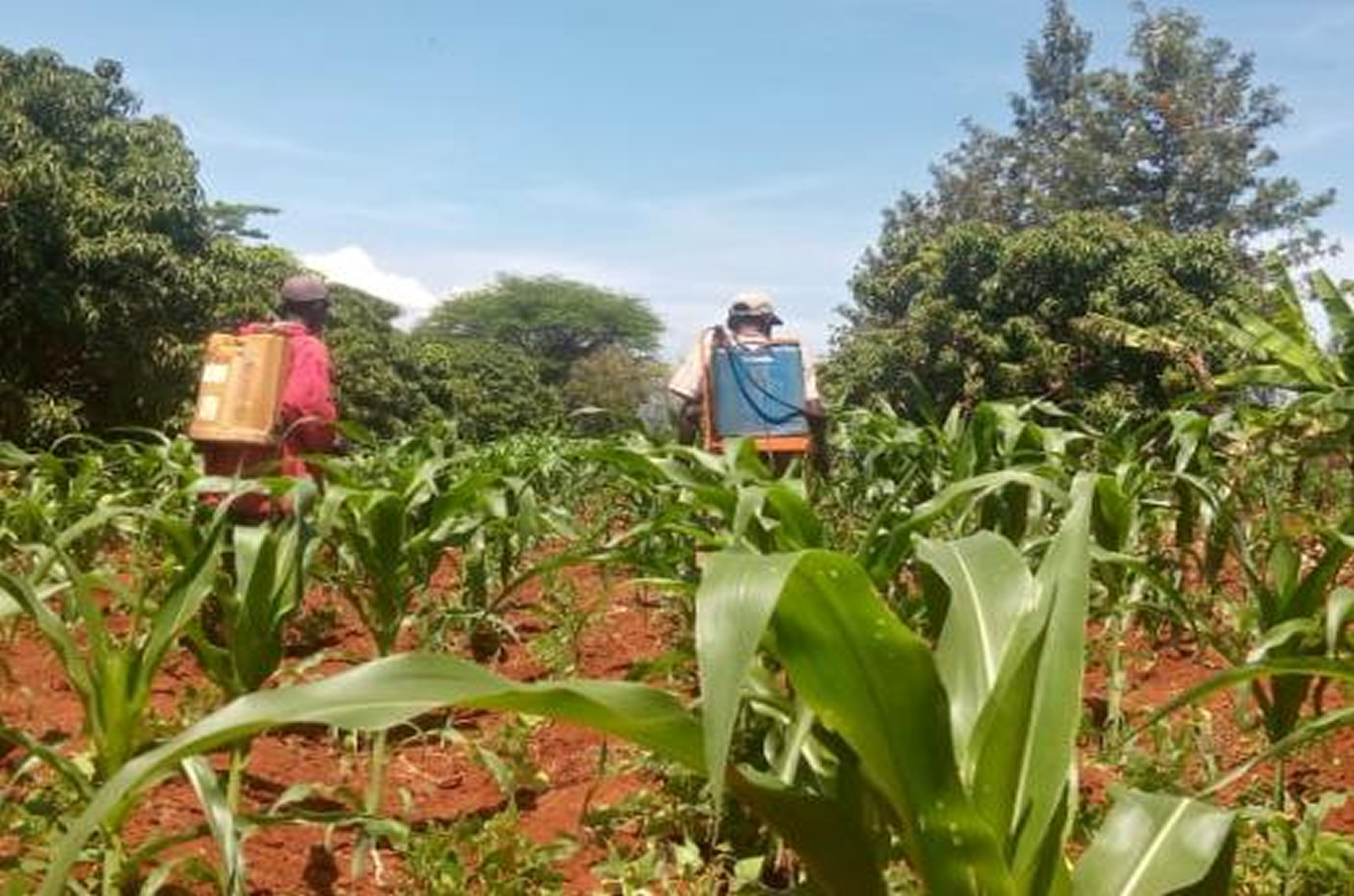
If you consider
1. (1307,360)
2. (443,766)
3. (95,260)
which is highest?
(95,260)

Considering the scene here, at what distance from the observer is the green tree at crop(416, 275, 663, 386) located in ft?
135

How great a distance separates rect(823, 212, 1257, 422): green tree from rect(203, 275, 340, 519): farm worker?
919cm

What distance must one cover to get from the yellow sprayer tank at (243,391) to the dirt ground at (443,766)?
2.23 feet

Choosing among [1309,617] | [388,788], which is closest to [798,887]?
[1309,617]

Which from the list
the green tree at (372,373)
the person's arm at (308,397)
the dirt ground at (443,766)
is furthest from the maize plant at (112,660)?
the green tree at (372,373)

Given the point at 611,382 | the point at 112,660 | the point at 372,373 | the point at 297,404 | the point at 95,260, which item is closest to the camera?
the point at 112,660

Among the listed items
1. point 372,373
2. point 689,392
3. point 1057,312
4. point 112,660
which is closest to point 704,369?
point 689,392

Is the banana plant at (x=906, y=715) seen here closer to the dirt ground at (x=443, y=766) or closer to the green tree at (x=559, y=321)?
the dirt ground at (x=443, y=766)

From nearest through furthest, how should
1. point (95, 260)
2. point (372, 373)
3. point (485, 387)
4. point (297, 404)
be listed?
point (297, 404) < point (95, 260) < point (372, 373) < point (485, 387)

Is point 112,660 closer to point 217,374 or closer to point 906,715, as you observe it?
point 906,715

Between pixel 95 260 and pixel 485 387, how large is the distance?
1700 centimetres

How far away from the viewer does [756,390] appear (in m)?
4.75

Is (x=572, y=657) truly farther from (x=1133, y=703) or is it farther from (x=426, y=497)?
(x=1133, y=703)

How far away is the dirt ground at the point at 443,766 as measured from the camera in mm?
2098
